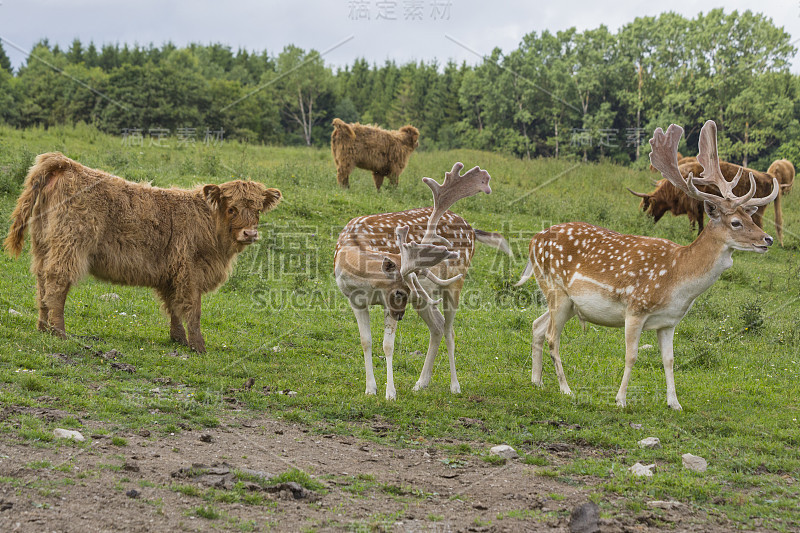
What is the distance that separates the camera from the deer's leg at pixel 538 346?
352 inches

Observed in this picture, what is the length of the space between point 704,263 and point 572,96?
49966 millimetres

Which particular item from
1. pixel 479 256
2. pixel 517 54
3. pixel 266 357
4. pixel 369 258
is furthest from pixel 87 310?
pixel 517 54

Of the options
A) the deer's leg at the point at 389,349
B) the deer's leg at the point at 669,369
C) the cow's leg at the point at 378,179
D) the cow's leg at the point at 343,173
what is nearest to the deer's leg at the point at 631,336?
the deer's leg at the point at 669,369

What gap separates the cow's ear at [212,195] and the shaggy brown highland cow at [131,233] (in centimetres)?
1

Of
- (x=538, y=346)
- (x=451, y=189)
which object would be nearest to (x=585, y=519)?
(x=538, y=346)

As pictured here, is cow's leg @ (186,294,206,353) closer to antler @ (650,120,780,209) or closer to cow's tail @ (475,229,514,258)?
cow's tail @ (475,229,514,258)

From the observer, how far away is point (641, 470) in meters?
5.99

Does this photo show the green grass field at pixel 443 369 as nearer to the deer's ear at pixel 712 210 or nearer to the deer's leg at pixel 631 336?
the deer's leg at pixel 631 336

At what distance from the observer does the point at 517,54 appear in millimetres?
62844

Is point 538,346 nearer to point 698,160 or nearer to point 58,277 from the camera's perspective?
point 698,160

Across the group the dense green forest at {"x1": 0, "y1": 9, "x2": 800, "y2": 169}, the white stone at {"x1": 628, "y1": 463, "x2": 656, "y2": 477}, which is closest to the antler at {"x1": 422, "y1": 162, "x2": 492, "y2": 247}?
the white stone at {"x1": 628, "y1": 463, "x2": 656, "y2": 477}

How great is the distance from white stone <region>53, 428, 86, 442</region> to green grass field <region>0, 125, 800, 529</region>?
0.44ft

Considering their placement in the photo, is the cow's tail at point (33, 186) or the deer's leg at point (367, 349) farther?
the cow's tail at point (33, 186)

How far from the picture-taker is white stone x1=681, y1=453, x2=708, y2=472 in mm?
6156
